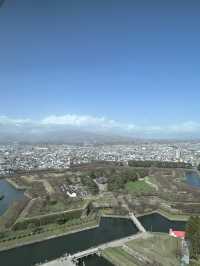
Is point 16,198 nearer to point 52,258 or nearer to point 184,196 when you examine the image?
point 52,258

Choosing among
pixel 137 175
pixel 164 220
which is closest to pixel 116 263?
pixel 164 220

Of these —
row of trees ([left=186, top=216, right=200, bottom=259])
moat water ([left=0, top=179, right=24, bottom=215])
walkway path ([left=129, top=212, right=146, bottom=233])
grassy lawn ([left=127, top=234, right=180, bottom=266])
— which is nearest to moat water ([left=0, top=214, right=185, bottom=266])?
walkway path ([left=129, top=212, right=146, bottom=233])

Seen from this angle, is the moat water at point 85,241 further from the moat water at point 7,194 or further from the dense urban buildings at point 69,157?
the dense urban buildings at point 69,157

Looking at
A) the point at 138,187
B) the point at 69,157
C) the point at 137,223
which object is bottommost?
the point at 137,223

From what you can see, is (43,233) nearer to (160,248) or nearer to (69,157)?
(160,248)

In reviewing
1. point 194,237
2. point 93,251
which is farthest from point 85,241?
point 194,237

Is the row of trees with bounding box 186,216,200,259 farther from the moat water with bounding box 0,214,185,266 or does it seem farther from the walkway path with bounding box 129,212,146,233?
the moat water with bounding box 0,214,185,266

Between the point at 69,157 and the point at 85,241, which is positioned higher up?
the point at 69,157

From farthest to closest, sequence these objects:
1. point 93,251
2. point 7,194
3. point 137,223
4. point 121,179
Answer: point 121,179
point 7,194
point 137,223
point 93,251
